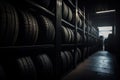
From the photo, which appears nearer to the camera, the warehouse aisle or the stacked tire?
the stacked tire

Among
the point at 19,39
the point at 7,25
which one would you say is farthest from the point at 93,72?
the point at 7,25

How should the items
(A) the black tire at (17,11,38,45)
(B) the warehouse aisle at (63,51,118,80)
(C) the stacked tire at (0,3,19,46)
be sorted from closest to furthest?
(C) the stacked tire at (0,3,19,46) → (A) the black tire at (17,11,38,45) → (B) the warehouse aisle at (63,51,118,80)

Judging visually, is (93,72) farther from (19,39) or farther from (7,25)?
(7,25)

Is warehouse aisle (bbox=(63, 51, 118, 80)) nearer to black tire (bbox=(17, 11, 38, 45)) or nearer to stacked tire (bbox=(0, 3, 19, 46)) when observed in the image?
black tire (bbox=(17, 11, 38, 45))

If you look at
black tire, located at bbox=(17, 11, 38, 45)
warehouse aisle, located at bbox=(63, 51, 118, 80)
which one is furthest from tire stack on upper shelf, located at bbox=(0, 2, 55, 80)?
warehouse aisle, located at bbox=(63, 51, 118, 80)

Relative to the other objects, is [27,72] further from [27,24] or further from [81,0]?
[81,0]

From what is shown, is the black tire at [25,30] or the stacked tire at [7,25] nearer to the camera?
the stacked tire at [7,25]

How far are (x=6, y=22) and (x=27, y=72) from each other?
2.37ft

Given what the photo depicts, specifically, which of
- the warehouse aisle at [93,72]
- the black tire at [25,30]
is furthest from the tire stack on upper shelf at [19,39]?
the warehouse aisle at [93,72]

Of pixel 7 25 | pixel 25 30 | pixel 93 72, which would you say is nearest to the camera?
pixel 7 25

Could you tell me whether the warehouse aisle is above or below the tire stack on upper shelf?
below

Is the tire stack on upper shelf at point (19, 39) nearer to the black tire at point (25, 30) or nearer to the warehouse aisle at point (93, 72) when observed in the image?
the black tire at point (25, 30)

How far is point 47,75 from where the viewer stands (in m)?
1.92

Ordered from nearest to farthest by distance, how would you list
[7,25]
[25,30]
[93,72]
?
1. [7,25]
2. [25,30]
3. [93,72]
